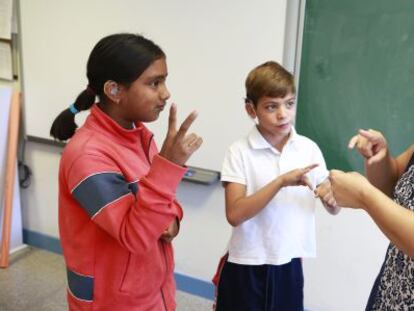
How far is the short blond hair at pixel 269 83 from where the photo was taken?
1303mm

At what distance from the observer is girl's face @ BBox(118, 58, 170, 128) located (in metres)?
1.09

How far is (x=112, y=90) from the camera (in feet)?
3.60

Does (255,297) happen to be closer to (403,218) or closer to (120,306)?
(120,306)

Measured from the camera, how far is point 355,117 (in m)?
1.89

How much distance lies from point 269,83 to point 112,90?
0.50 meters

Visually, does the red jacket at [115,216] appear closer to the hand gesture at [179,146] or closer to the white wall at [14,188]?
the hand gesture at [179,146]

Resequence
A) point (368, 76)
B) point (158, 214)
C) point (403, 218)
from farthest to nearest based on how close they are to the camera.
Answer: point (368, 76) → point (158, 214) → point (403, 218)

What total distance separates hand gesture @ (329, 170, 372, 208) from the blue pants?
0.49m

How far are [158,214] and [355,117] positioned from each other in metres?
1.26

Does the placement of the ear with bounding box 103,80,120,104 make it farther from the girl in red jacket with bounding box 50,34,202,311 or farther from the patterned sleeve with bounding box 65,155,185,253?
the patterned sleeve with bounding box 65,155,185,253

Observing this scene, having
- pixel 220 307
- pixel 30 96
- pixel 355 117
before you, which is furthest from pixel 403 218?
pixel 30 96

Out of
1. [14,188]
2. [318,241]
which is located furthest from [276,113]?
[14,188]

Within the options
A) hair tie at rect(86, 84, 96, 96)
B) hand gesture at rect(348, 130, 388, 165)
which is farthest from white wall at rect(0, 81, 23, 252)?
hand gesture at rect(348, 130, 388, 165)

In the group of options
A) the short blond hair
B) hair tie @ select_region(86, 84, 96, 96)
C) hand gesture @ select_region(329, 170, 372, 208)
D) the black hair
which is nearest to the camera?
hand gesture @ select_region(329, 170, 372, 208)
